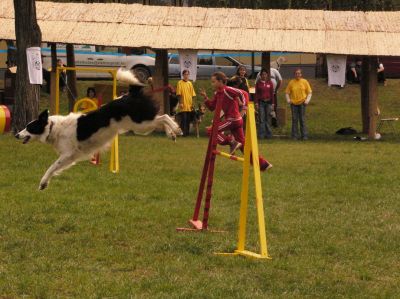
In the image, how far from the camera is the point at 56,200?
38.3 feet

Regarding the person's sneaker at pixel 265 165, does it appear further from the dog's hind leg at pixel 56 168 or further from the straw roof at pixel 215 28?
the straw roof at pixel 215 28

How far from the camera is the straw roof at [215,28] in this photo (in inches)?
939

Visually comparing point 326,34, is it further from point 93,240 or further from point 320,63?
point 93,240

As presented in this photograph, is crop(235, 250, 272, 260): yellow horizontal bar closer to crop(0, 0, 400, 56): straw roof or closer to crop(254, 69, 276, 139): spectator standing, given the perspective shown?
crop(254, 69, 276, 139): spectator standing

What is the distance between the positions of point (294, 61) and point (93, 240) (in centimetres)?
3560

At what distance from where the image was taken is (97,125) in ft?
35.9

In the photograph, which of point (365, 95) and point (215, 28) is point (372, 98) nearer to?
point (365, 95)

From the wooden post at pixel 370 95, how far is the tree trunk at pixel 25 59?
9.34 meters

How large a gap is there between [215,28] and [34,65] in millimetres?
6390

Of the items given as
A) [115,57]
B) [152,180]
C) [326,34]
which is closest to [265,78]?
[326,34]

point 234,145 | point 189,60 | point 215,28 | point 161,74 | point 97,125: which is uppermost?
point 215,28

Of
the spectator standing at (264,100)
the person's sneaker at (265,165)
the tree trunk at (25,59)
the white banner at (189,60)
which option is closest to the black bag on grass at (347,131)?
the spectator standing at (264,100)

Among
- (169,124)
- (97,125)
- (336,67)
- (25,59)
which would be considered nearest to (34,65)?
(25,59)

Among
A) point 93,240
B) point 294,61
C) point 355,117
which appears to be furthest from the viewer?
point 294,61
